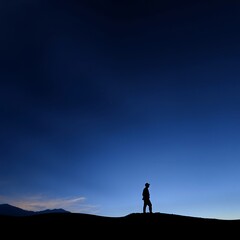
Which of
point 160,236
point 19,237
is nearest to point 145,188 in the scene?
point 160,236

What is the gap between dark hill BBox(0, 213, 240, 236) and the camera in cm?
1916

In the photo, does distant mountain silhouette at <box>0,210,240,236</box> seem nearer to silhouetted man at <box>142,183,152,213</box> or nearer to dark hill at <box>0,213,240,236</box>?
dark hill at <box>0,213,240,236</box>

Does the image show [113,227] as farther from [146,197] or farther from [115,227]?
[146,197]

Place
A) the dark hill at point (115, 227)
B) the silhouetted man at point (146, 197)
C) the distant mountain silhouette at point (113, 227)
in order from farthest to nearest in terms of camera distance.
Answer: the silhouetted man at point (146, 197) → the dark hill at point (115, 227) → the distant mountain silhouette at point (113, 227)

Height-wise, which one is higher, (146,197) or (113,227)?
(146,197)

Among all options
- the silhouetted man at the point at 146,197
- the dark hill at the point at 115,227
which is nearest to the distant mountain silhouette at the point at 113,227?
the dark hill at the point at 115,227

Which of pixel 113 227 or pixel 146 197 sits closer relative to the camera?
pixel 113 227

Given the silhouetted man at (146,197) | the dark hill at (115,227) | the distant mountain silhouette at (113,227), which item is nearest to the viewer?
the distant mountain silhouette at (113,227)

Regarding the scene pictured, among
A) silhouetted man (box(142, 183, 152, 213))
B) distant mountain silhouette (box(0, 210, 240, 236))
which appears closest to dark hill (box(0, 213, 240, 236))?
distant mountain silhouette (box(0, 210, 240, 236))

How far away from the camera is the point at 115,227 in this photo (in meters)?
21.1

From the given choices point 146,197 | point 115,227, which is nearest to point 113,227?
point 115,227

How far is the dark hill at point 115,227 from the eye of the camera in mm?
19156

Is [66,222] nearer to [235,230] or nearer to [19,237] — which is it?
[19,237]

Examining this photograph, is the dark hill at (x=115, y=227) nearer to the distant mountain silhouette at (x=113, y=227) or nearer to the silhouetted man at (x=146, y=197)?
the distant mountain silhouette at (x=113, y=227)
